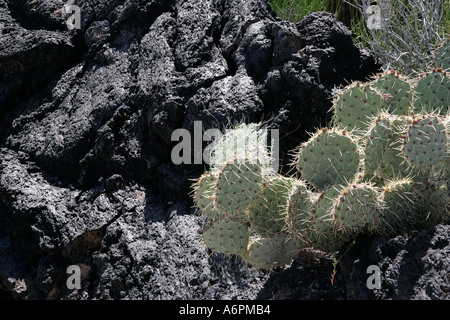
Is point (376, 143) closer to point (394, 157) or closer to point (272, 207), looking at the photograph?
point (394, 157)

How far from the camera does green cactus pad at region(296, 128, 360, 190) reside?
2.57m

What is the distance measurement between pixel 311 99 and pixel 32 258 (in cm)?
185

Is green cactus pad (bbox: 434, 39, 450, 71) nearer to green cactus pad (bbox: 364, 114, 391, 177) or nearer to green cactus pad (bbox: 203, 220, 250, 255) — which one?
green cactus pad (bbox: 364, 114, 391, 177)

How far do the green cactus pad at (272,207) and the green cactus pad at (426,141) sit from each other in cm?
57

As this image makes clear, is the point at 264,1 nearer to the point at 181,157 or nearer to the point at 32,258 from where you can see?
the point at 181,157

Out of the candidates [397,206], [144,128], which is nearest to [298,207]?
[397,206]

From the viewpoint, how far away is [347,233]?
105 inches

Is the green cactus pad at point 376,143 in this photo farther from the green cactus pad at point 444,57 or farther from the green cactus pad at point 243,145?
the green cactus pad at point 444,57

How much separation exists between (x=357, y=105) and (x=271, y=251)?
2.73 feet

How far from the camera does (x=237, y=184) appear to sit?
259 cm

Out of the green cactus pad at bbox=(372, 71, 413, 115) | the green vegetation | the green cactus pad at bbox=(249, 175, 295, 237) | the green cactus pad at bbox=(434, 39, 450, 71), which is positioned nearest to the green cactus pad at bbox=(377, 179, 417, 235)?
the green cactus pad at bbox=(249, 175, 295, 237)

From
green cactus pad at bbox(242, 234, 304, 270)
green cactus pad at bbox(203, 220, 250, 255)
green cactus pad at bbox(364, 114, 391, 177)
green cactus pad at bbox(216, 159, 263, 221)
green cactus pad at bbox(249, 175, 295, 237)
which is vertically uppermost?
green cactus pad at bbox(364, 114, 391, 177)

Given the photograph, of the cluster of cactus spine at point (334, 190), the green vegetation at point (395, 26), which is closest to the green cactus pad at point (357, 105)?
the cluster of cactus spine at point (334, 190)

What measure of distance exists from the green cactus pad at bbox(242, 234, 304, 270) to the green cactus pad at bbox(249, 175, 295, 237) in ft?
0.15
